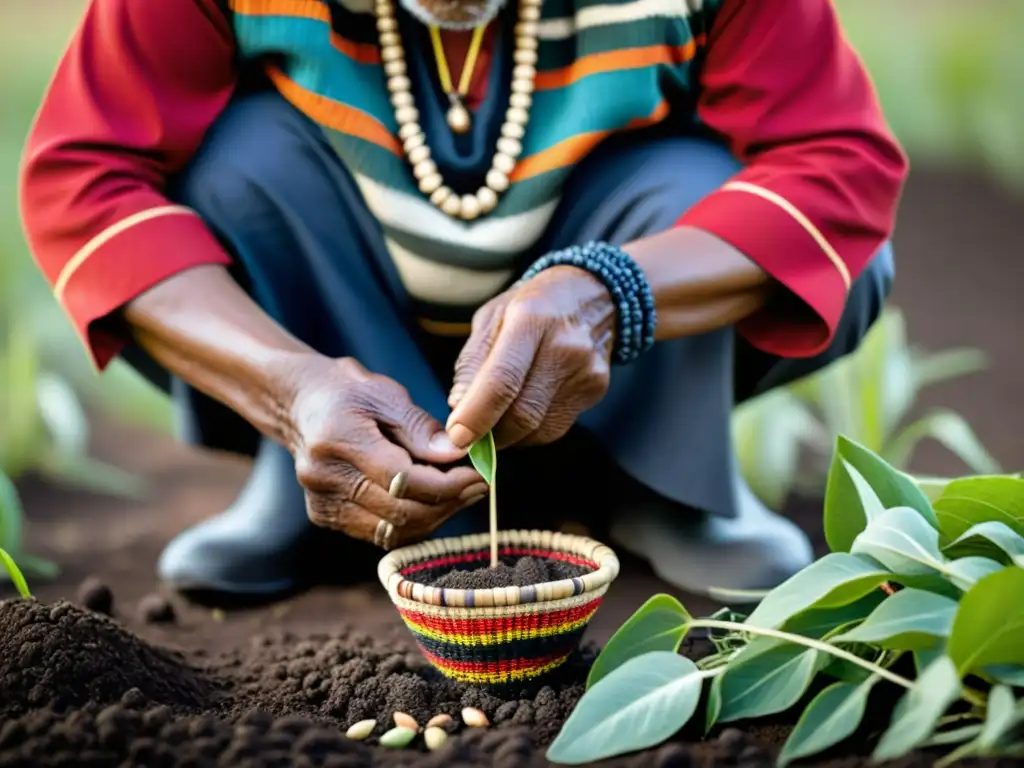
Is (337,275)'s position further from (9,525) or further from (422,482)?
(9,525)

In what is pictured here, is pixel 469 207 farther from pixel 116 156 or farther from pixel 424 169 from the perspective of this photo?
pixel 116 156

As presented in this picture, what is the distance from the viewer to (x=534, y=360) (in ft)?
4.92

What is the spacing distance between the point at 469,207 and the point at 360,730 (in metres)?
0.78

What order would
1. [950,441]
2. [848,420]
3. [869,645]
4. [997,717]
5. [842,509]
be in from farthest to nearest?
Result: [848,420] < [950,441] < [842,509] < [869,645] < [997,717]

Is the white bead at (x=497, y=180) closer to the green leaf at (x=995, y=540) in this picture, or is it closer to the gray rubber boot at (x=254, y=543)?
the gray rubber boot at (x=254, y=543)

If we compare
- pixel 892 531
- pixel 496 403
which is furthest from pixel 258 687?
pixel 892 531

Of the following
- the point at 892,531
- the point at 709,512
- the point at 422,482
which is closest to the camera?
the point at 892,531

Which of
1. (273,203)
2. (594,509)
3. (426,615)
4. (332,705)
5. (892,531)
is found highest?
(273,203)

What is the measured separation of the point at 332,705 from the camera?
1.42 m

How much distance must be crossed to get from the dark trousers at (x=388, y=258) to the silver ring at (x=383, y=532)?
32 centimetres

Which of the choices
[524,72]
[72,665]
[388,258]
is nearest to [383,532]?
[72,665]

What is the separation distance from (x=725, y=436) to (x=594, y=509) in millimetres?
335

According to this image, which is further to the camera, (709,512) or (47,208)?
(709,512)

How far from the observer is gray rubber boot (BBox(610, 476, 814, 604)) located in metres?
1.90
